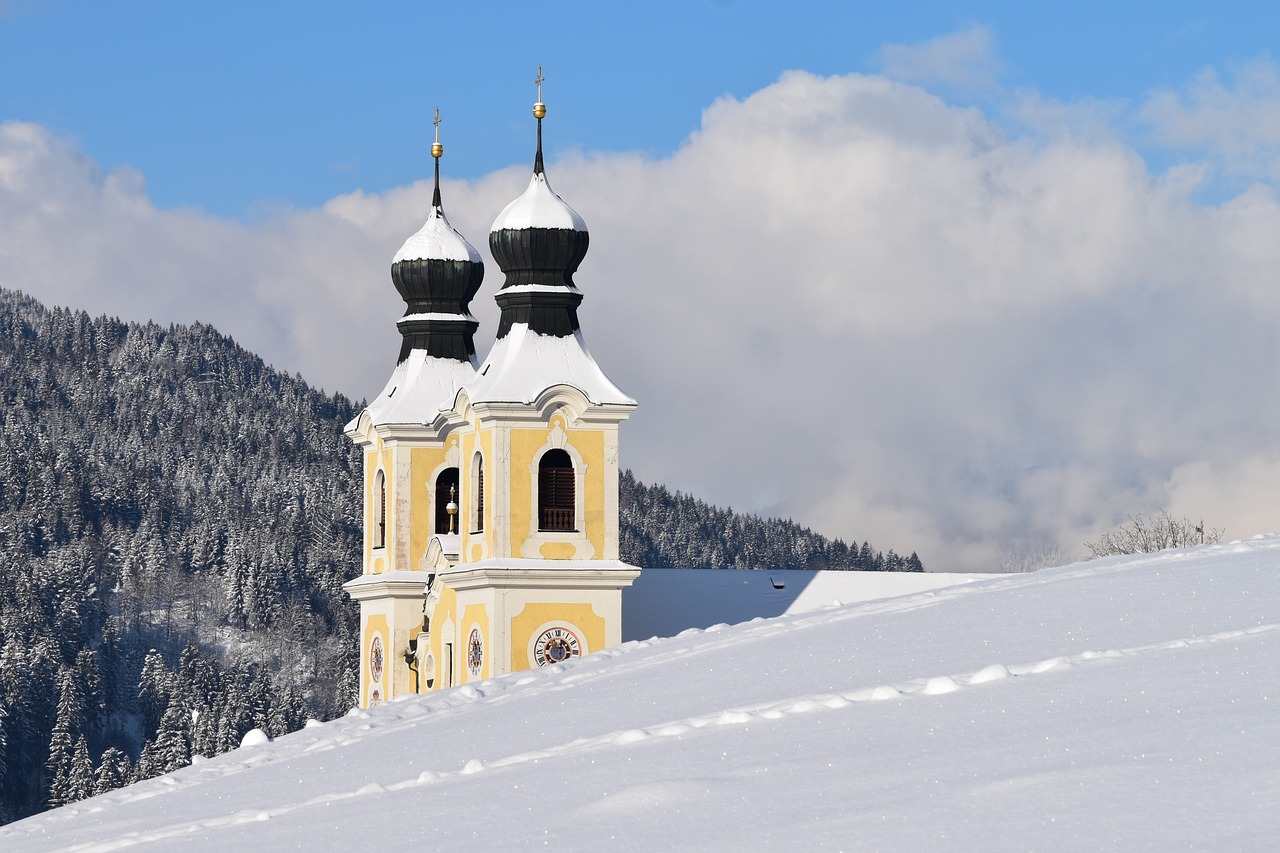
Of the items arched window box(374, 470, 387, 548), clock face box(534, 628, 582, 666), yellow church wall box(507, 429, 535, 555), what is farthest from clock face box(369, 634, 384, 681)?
yellow church wall box(507, 429, 535, 555)

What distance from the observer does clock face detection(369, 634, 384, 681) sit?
52.9 meters

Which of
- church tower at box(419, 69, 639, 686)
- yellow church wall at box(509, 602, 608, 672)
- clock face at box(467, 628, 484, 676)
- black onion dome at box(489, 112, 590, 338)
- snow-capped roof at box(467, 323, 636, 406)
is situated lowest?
clock face at box(467, 628, 484, 676)

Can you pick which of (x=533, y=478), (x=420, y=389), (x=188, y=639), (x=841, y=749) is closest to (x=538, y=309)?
(x=533, y=478)

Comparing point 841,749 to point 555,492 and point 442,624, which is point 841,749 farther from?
point 442,624

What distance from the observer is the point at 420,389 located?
52094 millimetres

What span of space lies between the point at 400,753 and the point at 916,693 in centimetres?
352

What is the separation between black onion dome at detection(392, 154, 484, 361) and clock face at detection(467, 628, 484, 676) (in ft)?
28.5

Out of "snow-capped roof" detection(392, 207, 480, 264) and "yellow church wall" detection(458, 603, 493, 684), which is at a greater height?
"snow-capped roof" detection(392, 207, 480, 264)

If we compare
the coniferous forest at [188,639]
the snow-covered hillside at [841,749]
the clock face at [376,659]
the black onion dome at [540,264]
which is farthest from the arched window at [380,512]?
the coniferous forest at [188,639]

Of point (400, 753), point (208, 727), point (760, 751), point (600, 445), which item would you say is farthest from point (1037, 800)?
point (208, 727)

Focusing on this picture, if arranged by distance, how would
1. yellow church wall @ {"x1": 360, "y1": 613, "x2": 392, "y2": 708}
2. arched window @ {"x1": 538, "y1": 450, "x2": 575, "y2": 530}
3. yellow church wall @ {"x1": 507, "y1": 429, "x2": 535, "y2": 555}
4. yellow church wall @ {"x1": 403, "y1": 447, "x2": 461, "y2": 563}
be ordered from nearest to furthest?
yellow church wall @ {"x1": 507, "y1": 429, "x2": 535, "y2": 555} → arched window @ {"x1": 538, "y1": 450, "x2": 575, "y2": 530} → yellow church wall @ {"x1": 403, "y1": 447, "x2": 461, "y2": 563} → yellow church wall @ {"x1": 360, "y1": 613, "x2": 392, "y2": 708}

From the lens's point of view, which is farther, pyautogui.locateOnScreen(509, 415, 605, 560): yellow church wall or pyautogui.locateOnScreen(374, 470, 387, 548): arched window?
pyautogui.locateOnScreen(374, 470, 387, 548): arched window

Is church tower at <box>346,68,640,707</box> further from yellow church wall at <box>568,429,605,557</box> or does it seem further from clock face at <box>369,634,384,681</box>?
clock face at <box>369,634,384,681</box>

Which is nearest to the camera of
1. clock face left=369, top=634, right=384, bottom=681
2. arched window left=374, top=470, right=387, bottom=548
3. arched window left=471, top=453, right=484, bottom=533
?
arched window left=471, top=453, right=484, bottom=533
